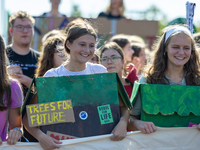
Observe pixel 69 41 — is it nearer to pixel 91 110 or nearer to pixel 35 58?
pixel 91 110

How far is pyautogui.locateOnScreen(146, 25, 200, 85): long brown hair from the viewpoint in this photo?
279 centimetres

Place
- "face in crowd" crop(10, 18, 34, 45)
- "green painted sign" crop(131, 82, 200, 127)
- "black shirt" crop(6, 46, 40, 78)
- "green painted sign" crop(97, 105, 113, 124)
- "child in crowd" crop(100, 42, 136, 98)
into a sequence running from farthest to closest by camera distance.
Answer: "face in crowd" crop(10, 18, 34, 45) < "black shirt" crop(6, 46, 40, 78) < "child in crowd" crop(100, 42, 136, 98) < "green painted sign" crop(131, 82, 200, 127) < "green painted sign" crop(97, 105, 113, 124)

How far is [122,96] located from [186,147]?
78 cm

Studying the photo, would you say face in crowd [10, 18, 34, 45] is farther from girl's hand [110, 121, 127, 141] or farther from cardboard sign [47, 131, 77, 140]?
girl's hand [110, 121, 127, 141]

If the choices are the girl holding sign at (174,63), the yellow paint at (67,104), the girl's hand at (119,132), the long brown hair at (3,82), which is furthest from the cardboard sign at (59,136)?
the girl holding sign at (174,63)

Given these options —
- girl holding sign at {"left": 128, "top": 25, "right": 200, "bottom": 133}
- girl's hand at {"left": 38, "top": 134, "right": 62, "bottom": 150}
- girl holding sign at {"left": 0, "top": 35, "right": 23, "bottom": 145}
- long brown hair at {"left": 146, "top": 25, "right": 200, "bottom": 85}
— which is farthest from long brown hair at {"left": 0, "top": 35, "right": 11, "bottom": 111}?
long brown hair at {"left": 146, "top": 25, "right": 200, "bottom": 85}

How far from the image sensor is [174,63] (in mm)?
2797

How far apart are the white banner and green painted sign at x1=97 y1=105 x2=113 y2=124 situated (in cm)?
13

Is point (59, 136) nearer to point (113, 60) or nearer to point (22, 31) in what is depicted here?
point (113, 60)

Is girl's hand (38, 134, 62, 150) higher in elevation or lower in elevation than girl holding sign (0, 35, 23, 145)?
lower

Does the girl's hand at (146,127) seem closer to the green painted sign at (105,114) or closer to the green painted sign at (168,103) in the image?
the green painted sign at (168,103)

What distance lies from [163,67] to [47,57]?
1538 millimetres

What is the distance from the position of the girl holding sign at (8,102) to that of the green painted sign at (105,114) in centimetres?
74

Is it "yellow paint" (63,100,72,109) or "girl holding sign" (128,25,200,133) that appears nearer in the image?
"yellow paint" (63,100,72,109)
